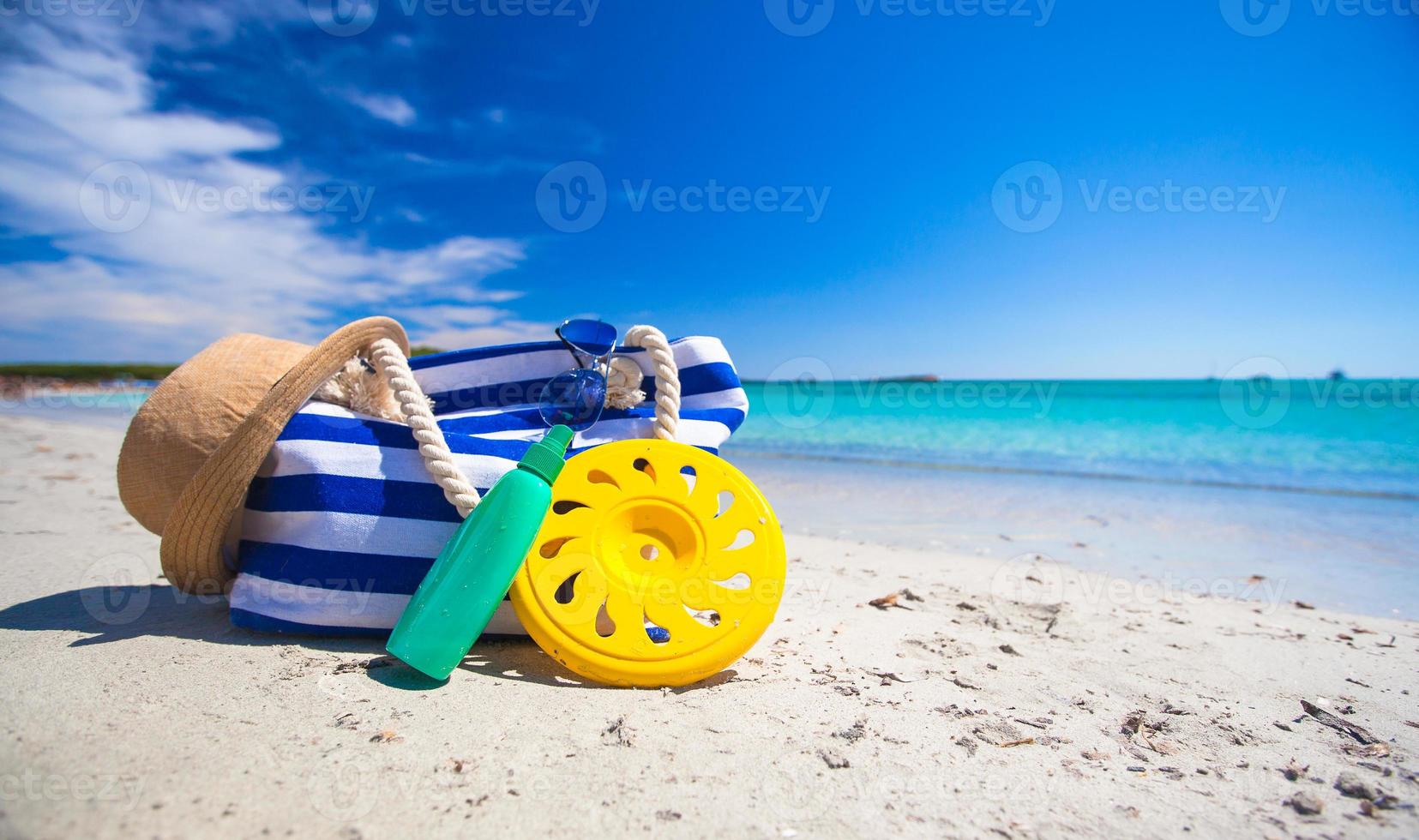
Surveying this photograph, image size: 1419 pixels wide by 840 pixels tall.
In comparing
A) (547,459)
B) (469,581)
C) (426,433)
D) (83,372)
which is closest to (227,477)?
(426,433)

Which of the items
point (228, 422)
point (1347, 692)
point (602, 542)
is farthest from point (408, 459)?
point (1347, 692)

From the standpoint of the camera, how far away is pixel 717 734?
1.66m

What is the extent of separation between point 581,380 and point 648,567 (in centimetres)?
73

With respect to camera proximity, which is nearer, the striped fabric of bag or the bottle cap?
the bottle cap

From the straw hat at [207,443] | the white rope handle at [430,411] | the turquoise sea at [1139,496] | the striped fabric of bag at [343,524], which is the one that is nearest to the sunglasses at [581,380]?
the white rope handle at [430,411]

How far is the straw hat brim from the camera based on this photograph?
6.49ft

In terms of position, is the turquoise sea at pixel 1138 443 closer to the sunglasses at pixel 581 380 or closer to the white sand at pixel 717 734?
the white sand at pixel 717 734

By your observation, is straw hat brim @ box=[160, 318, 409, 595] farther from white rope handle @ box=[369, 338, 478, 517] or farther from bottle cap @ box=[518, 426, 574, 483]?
bottle cap @ box=[518, 426, 574, 483]

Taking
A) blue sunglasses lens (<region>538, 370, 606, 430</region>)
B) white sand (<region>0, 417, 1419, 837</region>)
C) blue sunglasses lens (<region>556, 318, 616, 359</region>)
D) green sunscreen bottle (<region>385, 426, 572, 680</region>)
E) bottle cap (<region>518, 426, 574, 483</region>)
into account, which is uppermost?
blue sunglasses lens (<region>556, 318, 616, 359</region>)

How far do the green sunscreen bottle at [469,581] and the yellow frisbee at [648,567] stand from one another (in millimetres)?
116

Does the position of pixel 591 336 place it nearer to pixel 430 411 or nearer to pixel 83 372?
pixel 430 411

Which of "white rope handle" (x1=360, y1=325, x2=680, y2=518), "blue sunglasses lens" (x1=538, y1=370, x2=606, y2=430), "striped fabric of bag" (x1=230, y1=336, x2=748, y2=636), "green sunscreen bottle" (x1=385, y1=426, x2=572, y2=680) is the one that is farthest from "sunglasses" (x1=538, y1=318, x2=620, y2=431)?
"green sunscreen bottle" (x1=385, y1=426, x2=572, y2=680)

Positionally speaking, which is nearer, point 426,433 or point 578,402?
point 426,433

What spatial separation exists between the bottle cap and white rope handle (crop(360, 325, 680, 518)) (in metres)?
0.21
